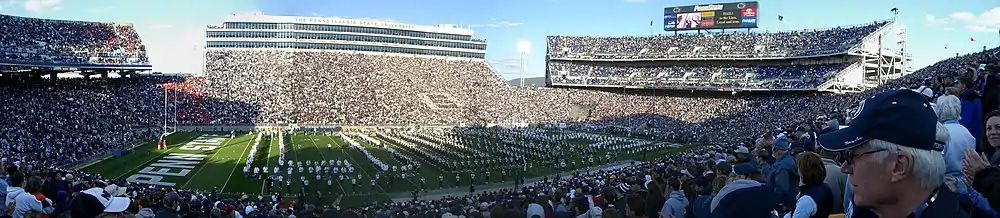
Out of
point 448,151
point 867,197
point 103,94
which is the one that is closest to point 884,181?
point 867,197

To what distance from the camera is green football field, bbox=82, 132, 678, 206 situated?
77.7ft

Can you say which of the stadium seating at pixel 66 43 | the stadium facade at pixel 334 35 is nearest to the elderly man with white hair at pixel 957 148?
the stadium seating at pixel 66 43

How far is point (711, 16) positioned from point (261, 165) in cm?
4998

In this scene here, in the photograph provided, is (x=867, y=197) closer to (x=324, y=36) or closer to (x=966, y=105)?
(x=966, y=105)

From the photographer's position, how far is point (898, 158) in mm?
2064

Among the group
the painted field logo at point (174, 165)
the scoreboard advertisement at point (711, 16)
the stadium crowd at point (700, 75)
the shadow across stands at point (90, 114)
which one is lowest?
the painted field logo at point (174, 165)

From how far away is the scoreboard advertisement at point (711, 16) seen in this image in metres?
65.0

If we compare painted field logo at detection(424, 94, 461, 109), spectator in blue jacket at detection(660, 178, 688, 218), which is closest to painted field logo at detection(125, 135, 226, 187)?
spectator in blue jacket at detection(660, 178, 688, 218)

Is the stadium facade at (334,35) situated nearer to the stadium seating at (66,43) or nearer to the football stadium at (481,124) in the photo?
the football stadium at (481,124)

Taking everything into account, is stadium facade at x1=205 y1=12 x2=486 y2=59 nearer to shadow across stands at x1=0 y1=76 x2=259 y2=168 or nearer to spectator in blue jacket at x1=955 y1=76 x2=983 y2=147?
shadow across stands at x1=0 y1=76 x2=259 y2=168

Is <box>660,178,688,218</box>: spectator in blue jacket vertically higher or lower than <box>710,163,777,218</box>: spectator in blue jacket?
lower

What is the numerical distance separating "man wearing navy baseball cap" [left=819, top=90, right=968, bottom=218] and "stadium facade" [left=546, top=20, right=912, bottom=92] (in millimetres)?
54189

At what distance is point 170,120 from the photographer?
46.2m

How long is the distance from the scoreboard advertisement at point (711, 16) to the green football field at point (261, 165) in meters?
32.8
